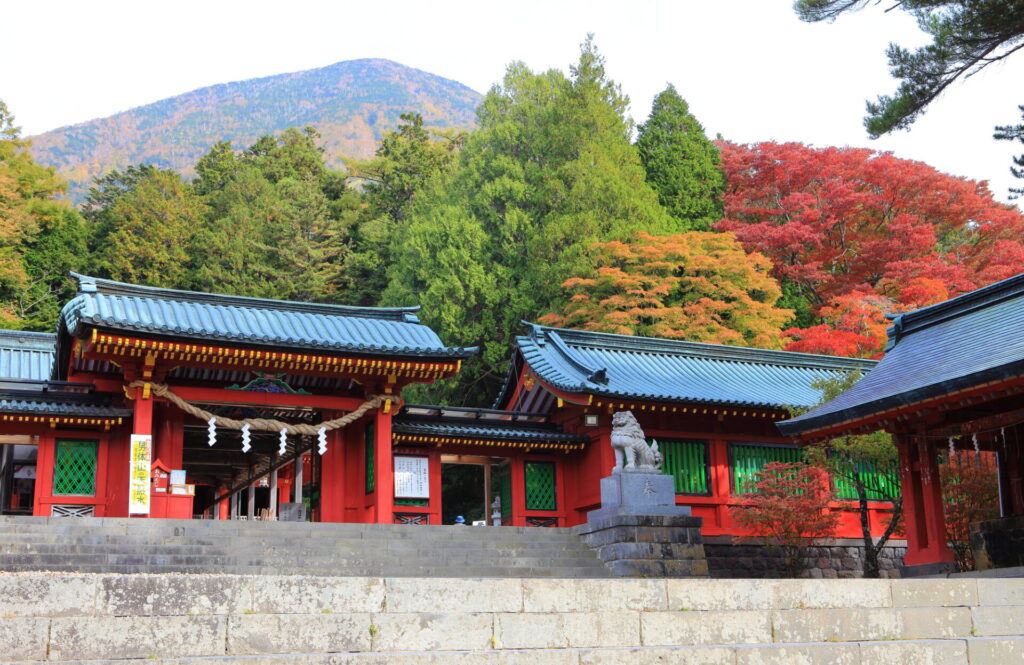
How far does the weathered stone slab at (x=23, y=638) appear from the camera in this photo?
700cm

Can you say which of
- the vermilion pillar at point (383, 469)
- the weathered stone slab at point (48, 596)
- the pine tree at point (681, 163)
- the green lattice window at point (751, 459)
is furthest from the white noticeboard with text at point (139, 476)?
the pine tree at point (681, 163)

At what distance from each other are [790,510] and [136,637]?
1464cm

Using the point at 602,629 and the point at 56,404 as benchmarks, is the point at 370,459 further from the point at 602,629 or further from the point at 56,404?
the point at 602,629

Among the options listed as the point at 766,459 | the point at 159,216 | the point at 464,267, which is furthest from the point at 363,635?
the point at 159,216

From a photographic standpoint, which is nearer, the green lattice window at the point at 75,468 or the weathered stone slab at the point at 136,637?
the weathered stone slab at the point at 136,637

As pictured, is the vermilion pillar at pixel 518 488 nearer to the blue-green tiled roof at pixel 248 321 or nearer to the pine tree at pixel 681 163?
the blue-green tiled roof at pixel 248 321

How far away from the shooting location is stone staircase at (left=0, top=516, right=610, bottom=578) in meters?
13.9

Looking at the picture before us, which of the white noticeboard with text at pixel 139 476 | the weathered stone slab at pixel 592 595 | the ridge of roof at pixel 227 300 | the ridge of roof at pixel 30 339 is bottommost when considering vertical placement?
the weathered stone slab at pixel 592 595

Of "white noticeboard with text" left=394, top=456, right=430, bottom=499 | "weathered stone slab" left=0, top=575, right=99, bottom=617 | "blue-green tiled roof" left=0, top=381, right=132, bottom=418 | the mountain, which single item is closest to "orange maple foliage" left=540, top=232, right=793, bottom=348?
"white noticeboard with text" left=394, top=456, right=430, bottom=499

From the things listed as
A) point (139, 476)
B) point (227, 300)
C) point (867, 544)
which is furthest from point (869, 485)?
point (139, 476)

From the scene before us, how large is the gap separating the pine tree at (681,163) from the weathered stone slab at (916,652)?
27530mm

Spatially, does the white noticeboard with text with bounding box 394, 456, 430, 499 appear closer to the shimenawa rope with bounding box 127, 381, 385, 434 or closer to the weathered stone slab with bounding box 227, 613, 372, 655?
the shimenawa rope with bounding box 127, 381, 385, 434

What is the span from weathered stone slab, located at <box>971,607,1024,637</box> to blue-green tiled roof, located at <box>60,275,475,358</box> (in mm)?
11426

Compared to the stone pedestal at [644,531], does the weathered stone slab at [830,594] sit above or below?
below
